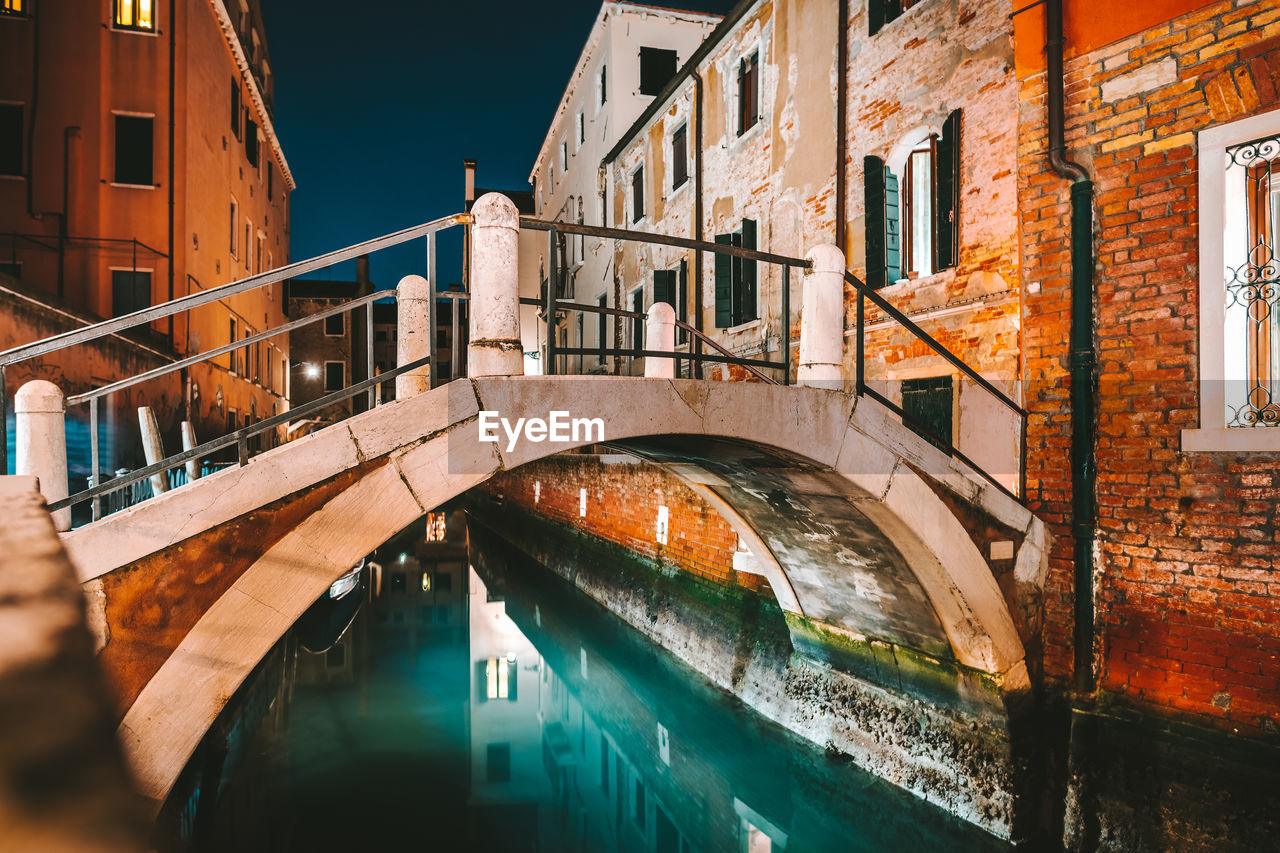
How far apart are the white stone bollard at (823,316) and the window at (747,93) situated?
6.44 metres

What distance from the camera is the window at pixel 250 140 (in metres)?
20.1

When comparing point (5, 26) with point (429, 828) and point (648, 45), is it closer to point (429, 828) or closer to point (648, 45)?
point (648, 45)

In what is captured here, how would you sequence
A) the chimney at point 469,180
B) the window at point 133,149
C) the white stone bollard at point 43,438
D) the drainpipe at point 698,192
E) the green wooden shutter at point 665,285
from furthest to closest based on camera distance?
1. the chimney at point 469,180
2. the window at point 133,149
3. the green wooden shutter at point 665,285
4. the drainpipe at point 698,192
5. the white stone bollard at point 43,438

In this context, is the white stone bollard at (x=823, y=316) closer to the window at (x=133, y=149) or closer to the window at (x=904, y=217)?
the window at (x=904, y=217)

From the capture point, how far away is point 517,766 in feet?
27.5

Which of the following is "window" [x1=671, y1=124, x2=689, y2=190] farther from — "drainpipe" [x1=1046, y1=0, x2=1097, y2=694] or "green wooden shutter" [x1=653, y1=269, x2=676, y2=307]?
"drainpipe" [x1=1046, y1=0, x2=1097, y2=694]

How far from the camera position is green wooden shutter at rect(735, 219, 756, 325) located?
10641 mm

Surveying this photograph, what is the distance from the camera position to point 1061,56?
5.52 metres

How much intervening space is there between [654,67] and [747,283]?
35.3 feet

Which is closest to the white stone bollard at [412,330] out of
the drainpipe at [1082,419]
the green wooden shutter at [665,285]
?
the drainpipe at [1082,419]

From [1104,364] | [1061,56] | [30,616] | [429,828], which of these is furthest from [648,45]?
[30,616]

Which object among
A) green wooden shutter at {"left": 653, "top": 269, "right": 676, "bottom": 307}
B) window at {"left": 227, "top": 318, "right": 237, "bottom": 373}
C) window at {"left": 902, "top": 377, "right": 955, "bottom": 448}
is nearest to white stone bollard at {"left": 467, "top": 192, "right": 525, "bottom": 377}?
window at {"left": 902, "top": 377, "right": 955, "bottom": 448}

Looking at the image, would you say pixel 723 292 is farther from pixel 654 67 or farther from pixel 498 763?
pixel 654 67

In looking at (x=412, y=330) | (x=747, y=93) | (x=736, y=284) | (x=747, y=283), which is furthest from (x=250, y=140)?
(x=412, y=330)
